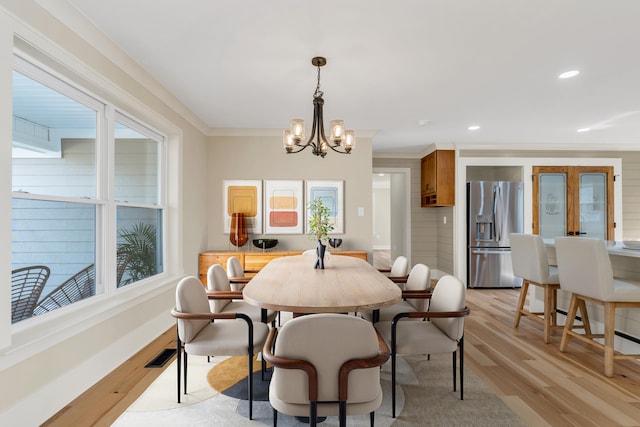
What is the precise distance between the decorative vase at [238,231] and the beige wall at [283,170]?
15cm

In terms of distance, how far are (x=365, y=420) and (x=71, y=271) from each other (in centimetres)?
219

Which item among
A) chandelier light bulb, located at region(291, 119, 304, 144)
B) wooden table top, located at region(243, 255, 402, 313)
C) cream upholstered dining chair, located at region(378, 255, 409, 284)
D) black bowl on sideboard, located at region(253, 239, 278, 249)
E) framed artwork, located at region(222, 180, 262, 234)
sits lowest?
cream upholstered dining chair, located at region(378, 255, 409, 284)

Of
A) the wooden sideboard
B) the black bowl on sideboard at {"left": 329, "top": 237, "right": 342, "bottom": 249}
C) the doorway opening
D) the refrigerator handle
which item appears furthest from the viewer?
the doorway opening

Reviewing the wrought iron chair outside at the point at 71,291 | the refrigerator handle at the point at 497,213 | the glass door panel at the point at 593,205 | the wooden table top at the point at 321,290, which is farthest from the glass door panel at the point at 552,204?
the wrought iron chair outside at the point at 71,291

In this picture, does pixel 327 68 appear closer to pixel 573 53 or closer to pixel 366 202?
pixel 573 53

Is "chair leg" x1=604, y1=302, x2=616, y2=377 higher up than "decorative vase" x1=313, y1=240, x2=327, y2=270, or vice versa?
"decorative vase" x1=313, y1=240, x2=327, y2=270

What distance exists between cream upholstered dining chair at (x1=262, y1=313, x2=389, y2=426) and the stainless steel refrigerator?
15.7 feet

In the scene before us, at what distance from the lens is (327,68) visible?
9.27 feet

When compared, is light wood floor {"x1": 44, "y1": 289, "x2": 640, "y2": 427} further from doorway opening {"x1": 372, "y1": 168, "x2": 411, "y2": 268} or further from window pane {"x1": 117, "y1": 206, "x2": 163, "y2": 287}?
doorway opening {"x1": 372, "y1": 168, "x2": 411, "y2": 268}

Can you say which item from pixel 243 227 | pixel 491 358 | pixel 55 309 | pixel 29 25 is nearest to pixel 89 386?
pixel 55 309

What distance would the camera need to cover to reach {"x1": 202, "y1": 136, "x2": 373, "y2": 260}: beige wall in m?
4.87

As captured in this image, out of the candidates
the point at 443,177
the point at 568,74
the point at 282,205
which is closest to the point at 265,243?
the point at 282,205

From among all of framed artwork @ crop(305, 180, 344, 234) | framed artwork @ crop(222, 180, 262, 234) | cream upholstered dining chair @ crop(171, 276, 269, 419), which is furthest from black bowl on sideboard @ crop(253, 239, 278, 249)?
cream upholstered dining chair @ crop(171, 276, 269, 419)

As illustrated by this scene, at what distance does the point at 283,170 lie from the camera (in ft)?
16.1
